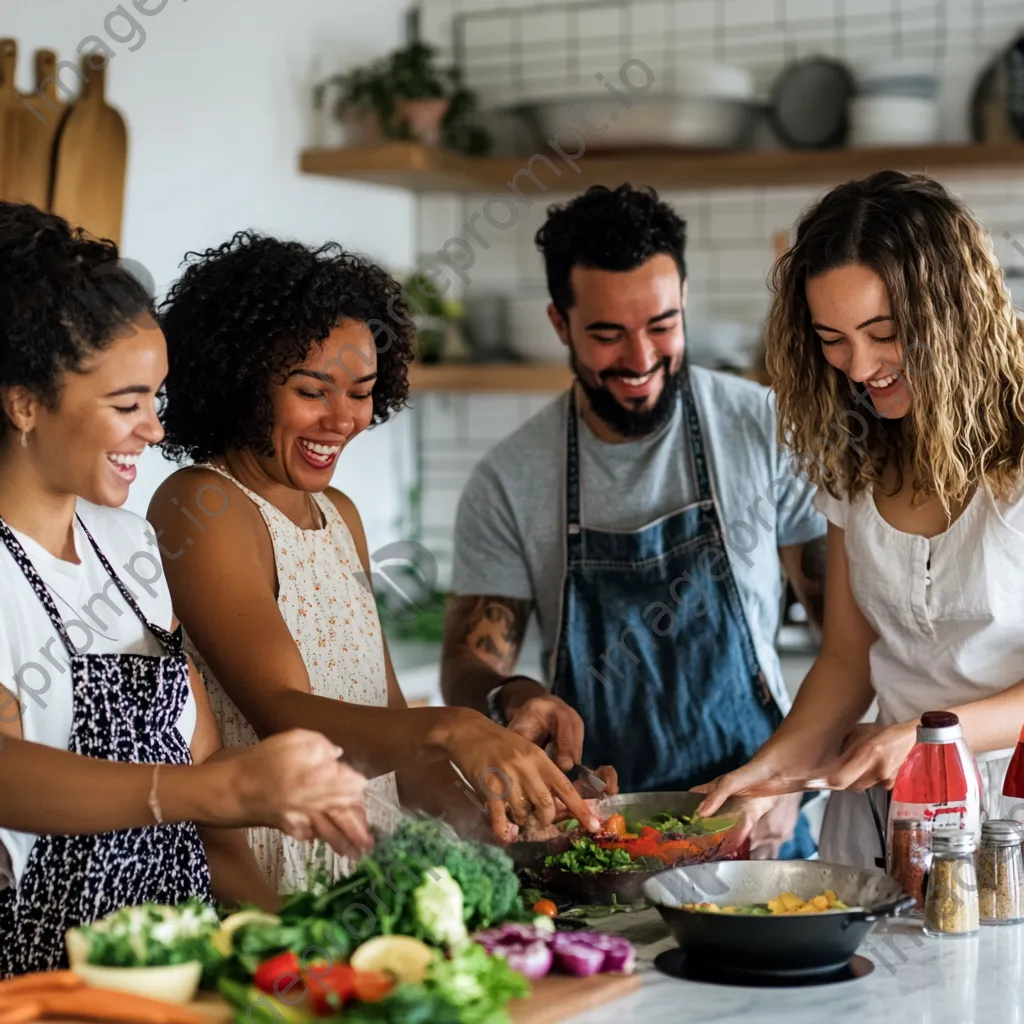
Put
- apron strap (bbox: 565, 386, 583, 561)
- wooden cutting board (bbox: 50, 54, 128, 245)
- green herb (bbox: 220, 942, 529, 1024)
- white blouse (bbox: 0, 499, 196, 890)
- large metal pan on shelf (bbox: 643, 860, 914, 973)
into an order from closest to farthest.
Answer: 1. green herb (bbox: 220, 942, 529, 1024)
2. large metal pan on shelf (bbox: 643, 860, 914, 973)
3. white blouse (bbox: 0, 499, 196, 890)
4. apron strap (bbox: 565, 386, 583, 561)
5. wooden cutting board (bbox: 50, 54, 128, 245)

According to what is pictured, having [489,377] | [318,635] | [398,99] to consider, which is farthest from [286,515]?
[398,99]

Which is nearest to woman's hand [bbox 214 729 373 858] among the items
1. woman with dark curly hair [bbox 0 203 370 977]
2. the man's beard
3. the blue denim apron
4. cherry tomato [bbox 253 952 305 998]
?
woman with dark curly hair [bbox 0 203 370 977]

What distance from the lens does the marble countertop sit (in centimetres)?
148

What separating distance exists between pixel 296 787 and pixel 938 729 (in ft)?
2.46

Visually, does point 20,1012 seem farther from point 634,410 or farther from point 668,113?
point 668,113

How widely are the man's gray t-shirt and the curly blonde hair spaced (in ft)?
1.46

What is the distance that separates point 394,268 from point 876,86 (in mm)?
1453

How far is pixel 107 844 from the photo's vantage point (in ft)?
5.68

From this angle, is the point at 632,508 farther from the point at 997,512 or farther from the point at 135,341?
the point at 135,341

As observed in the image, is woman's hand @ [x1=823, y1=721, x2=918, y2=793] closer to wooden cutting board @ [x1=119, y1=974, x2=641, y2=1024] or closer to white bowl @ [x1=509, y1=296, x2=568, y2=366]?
wooden cutting board @ [x1=119, y1=974, x2=641, y2=1024]

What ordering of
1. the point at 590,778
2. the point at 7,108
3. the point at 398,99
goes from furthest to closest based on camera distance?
the point at 398,99
the point at 7,108
the point at 590,778

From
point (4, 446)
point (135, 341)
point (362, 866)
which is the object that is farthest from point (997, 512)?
point (4, 446)

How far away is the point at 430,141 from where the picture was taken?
4203 mm

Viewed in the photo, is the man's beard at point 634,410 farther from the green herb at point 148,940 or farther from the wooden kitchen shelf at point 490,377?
the wooden kitchen shelf at point 490,377
